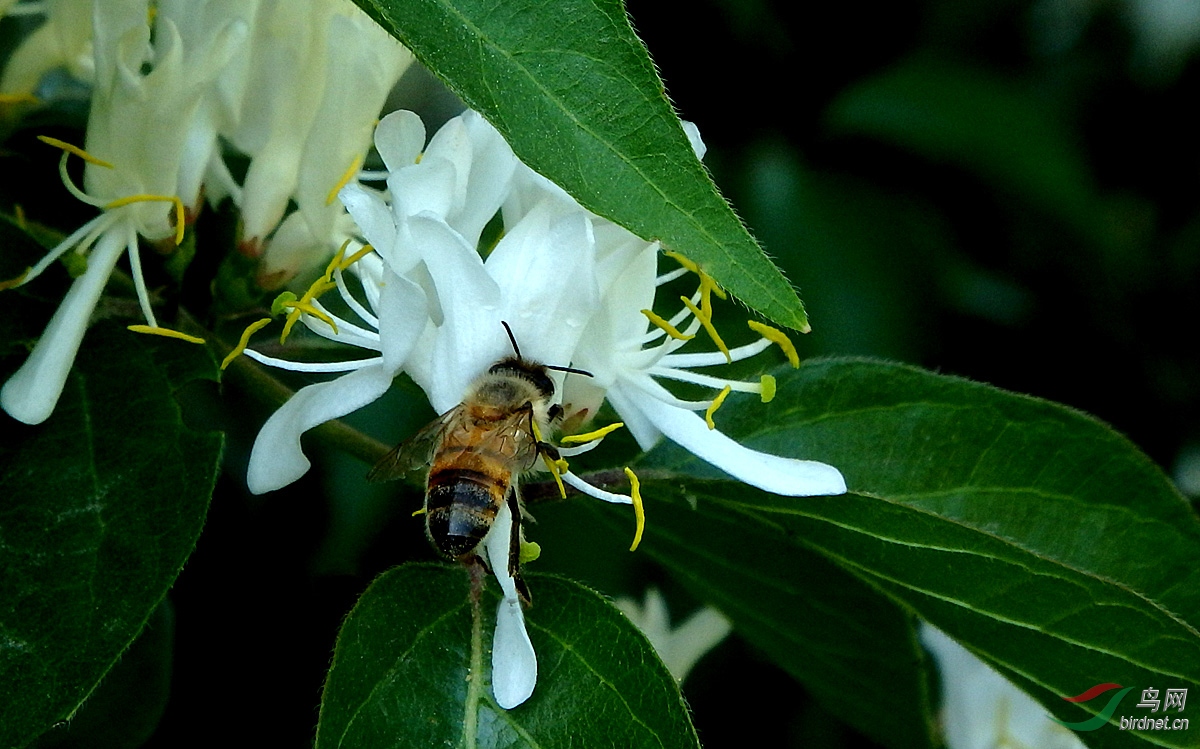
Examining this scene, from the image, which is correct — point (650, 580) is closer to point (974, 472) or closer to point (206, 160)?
point (974, 472)

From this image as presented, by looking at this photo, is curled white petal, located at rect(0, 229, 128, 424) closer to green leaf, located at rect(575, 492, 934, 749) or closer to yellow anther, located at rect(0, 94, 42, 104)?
yellow anther, located at rect(0, 94, 42, 104)

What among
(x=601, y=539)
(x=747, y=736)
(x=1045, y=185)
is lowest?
(x=747, y=736)

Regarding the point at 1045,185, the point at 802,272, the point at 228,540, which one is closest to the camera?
the point at 228,540

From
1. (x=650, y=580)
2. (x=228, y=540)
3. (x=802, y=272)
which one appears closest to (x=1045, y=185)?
(x=802, y=272)

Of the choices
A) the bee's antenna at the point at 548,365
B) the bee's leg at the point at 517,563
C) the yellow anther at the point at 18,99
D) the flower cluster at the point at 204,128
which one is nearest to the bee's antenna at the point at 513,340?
the bee's antenna at the point at 548,365

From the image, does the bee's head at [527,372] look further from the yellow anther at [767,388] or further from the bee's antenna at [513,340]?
the yellow anther at [767,388]
